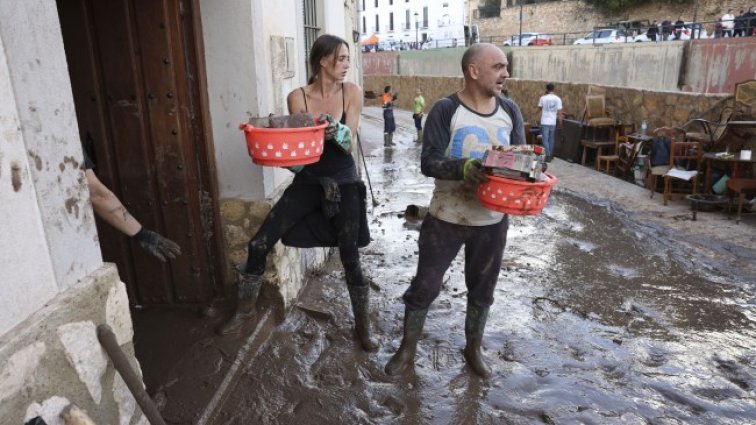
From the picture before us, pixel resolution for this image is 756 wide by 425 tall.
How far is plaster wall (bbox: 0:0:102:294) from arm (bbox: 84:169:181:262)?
25.3 inches

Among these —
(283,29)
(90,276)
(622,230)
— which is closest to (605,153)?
(622,230)

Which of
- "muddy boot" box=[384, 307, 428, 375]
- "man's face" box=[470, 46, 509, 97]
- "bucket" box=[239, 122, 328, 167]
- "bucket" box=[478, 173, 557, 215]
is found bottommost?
"muddy boot" box=[384, 307, 428, 375]

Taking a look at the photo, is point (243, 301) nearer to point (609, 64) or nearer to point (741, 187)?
point (741, 187)

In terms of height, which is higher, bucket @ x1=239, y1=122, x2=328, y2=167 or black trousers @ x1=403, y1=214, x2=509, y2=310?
bucket @ x1=239, y1=122, x2=328, y2=167

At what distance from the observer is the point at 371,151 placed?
46.0 ft

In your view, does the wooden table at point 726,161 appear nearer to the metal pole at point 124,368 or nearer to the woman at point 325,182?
the woman at point 325,182

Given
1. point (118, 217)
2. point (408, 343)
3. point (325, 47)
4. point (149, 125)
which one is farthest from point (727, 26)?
point (118, 217)

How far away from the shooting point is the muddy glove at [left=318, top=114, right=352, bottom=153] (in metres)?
3.07

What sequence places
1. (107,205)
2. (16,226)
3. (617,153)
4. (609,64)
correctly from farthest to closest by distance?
(609,64) < (617,153) < (107,205) < (16,226)

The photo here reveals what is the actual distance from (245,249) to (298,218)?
0.65 metres

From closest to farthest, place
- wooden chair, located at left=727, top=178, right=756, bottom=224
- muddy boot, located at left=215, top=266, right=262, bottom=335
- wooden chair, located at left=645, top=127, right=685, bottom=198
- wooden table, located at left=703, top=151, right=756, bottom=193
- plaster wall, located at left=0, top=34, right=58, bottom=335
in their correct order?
1. plaster wall, located at left=0, top=34, right=58, bottom=335
2. muddy boot, located at left=215, top=266, right=262, bottom=335
3. wooden chair, located at left=727, top=178, right=756, bottom=224
4. wooden table, located at left=703, top=151, right=756, bottom=193
5. wooden chair, located at left=645, top=127, right=685, bottom=198

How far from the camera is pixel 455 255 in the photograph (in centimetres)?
317

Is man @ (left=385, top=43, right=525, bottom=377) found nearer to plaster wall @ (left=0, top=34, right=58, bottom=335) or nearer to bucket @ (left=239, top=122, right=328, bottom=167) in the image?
bucket @ (left=239, top=122, right=328, bottom=167)

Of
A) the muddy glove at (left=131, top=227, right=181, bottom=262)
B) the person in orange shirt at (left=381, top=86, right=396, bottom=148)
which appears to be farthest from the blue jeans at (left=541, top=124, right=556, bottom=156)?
the muddy glove at (left=131, top=227, right=181, bottom=262)
